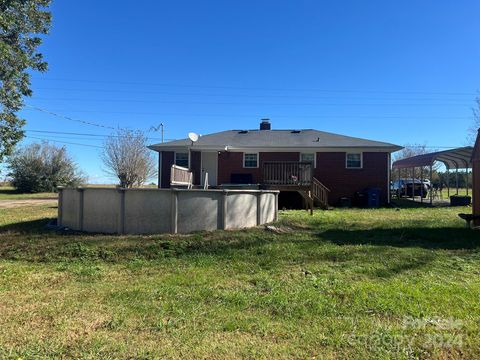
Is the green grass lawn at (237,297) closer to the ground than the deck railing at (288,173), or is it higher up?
closer to the ground

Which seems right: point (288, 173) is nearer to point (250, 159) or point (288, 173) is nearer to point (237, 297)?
point (250, 159)

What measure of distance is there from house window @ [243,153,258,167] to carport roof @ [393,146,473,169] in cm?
896

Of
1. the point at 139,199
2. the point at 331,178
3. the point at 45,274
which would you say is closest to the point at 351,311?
the point at 45,274

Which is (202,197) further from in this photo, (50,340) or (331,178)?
(331,178)

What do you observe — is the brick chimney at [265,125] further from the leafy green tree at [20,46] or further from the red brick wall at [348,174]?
the leafy green tree at [20,46]

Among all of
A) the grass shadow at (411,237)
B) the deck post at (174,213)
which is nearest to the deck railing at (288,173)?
the grass shadow at (411,237)

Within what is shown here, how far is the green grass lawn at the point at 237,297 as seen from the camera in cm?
A: 362

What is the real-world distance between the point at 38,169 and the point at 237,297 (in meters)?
40.7

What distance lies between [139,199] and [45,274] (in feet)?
10.5

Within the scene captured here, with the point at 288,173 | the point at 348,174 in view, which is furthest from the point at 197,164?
the point at 348,174

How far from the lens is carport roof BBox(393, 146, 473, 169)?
20.2 m

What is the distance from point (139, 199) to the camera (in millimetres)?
9289

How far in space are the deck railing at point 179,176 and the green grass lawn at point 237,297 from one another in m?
5.18

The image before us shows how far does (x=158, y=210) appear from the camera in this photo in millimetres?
9195
